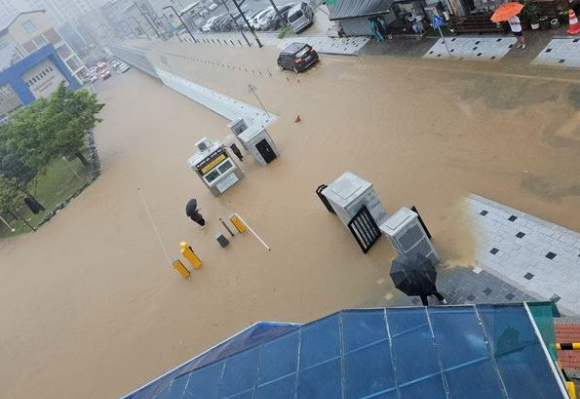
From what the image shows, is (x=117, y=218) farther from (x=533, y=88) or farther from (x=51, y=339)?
(x=533, y=88)

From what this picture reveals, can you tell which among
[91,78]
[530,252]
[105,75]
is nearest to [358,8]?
[530,252]

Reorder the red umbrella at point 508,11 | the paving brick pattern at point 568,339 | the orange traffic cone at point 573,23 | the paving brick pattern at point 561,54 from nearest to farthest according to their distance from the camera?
the paving brick pattern at point 568,339, the paving brick pattern at point 561,54, the orange traffic cone at point 573,23, the red umbrella at point 508,11

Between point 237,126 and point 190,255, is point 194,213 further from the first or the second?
point 237,126

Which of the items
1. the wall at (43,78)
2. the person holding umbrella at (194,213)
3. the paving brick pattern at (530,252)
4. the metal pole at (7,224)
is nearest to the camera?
the paving brick pattern at (530,252)

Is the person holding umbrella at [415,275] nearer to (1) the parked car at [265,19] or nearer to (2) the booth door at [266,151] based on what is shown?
(2) the booth door at [266,151]

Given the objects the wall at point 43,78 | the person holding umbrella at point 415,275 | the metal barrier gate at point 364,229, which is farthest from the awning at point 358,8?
the wall at point 43,78

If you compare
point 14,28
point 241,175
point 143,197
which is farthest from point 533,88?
point 14,28
